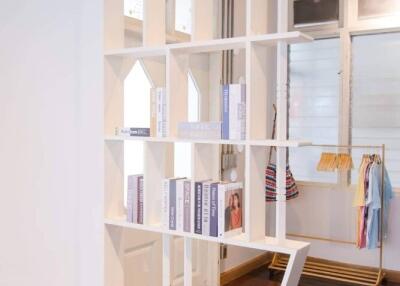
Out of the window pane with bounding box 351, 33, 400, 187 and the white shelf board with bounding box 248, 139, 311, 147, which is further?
the window pane with bounding box 351, 33, 400, 187

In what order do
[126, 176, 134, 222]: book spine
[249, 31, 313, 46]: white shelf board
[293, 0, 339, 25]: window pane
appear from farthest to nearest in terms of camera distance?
[293, 0, 339, 25]: window pane
[126, 176, 134, 222]: book spine
[249, 31, 313, 46]: white shelf board

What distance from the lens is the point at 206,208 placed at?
7.09 ft

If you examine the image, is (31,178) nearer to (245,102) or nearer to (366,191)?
(245,102)

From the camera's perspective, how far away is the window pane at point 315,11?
16.0 ft

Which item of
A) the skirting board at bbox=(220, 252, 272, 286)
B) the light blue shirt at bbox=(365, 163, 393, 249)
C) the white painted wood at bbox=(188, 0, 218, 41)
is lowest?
the skirting board at bbox=(220, 252, 272, 286)

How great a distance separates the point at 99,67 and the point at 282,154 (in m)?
1.06

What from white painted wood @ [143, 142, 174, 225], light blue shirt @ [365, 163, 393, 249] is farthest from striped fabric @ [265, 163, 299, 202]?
white painted wood @ [143, 142, 174, 225]

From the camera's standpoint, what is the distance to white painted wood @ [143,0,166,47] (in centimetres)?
238

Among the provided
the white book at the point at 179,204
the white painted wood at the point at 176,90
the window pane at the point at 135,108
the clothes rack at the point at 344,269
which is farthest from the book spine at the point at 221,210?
the clothes rack at the point at 344,269

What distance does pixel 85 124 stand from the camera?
257 centimetres

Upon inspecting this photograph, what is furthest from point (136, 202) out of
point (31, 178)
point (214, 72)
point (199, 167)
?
point (214, 72)

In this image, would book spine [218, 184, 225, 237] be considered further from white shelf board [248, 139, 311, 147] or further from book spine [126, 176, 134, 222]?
book spine [126, 176, 134, 222]

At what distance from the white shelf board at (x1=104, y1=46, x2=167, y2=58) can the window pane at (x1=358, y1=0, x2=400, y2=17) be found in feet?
9.68

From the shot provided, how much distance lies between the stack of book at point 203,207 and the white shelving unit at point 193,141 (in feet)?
0.15
